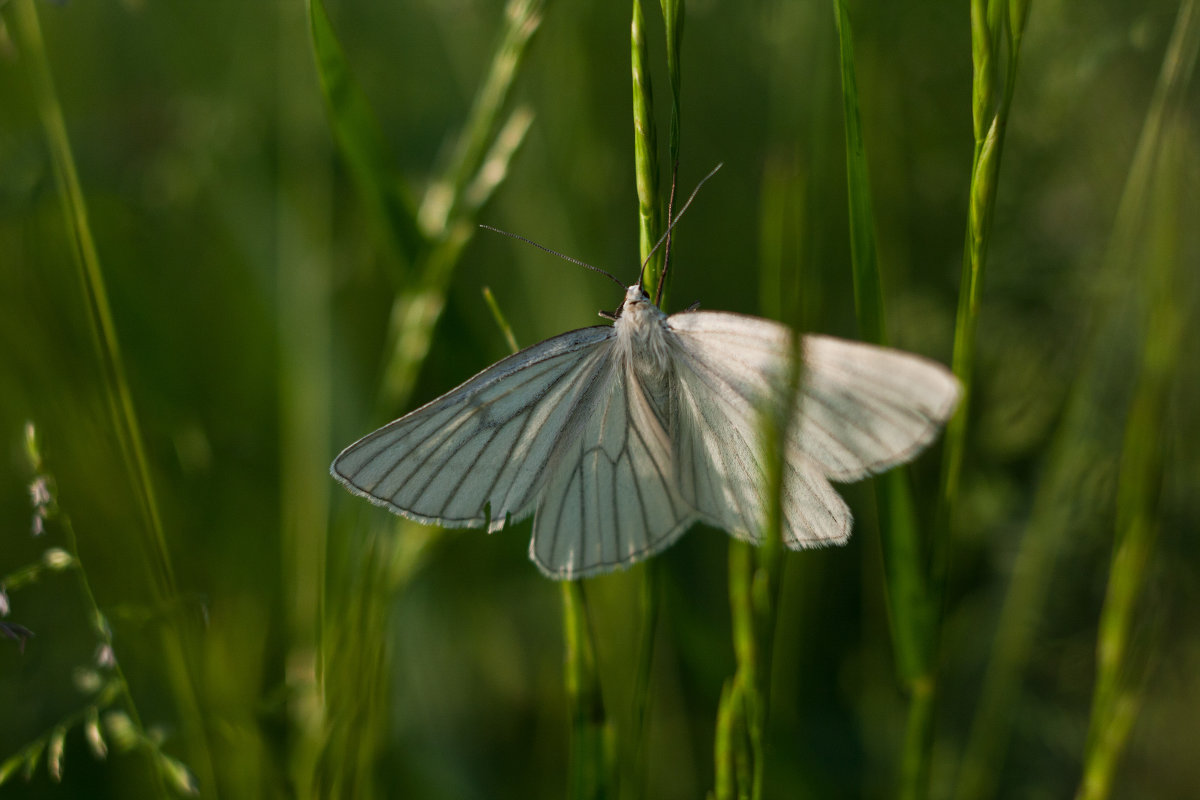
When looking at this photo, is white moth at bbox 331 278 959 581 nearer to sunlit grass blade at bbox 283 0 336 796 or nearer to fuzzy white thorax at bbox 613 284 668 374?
fuzzy white thorax at bbox 613 284 668 374

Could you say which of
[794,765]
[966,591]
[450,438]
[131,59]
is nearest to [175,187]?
[131,59]

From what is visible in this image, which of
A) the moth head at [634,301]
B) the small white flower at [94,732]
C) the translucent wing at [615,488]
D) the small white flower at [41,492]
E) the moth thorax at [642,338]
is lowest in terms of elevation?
the small white flower at [94,732]

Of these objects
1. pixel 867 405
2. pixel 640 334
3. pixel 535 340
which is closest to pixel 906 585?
pixel 867 405

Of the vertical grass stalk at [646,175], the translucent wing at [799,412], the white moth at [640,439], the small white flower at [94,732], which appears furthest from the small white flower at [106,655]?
the translucent wing at [799,412]

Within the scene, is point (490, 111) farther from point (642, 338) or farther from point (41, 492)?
point (41, 492)

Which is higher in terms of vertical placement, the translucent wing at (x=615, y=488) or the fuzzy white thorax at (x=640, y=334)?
the fuzzy white thorax at (x=640, y=334)

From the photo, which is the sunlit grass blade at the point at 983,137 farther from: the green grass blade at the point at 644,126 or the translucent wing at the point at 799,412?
the green grass blade at the point at 644,126


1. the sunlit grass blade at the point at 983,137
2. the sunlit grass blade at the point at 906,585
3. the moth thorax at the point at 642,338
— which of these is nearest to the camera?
the sunlit grass blade at the point at 983,137
